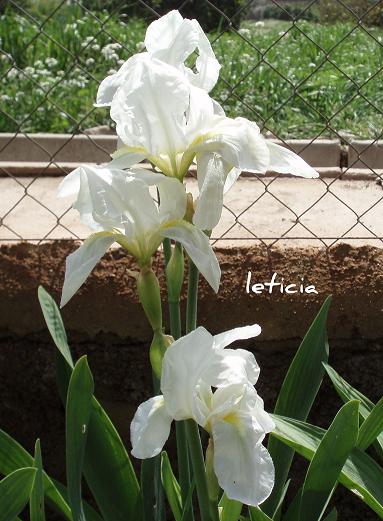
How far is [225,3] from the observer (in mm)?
5887

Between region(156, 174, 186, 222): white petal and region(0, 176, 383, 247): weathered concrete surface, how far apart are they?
1036 millimetres

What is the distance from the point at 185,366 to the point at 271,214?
4.93 feet

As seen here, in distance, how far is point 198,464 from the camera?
1.41m

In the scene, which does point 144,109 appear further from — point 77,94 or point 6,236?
point 77,94

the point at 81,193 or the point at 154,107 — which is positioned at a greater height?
the point at 154,107

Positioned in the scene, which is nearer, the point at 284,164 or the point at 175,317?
the point at 284,164

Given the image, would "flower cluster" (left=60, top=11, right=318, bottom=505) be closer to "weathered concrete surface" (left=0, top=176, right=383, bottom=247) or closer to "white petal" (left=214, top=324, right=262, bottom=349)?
"white petal" (left=214, top=324, right=262, bottom=349)

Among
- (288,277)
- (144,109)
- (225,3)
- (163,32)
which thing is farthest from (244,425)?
(225,3)

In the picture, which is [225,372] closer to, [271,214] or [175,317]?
[175,317]

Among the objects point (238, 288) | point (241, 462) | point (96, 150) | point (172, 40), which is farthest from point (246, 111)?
point (241, 462)

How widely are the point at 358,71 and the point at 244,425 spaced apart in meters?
3.40

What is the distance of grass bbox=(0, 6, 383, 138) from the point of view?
3980 millimetres

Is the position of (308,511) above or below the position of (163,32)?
below

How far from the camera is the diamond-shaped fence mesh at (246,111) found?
259 centimetres
